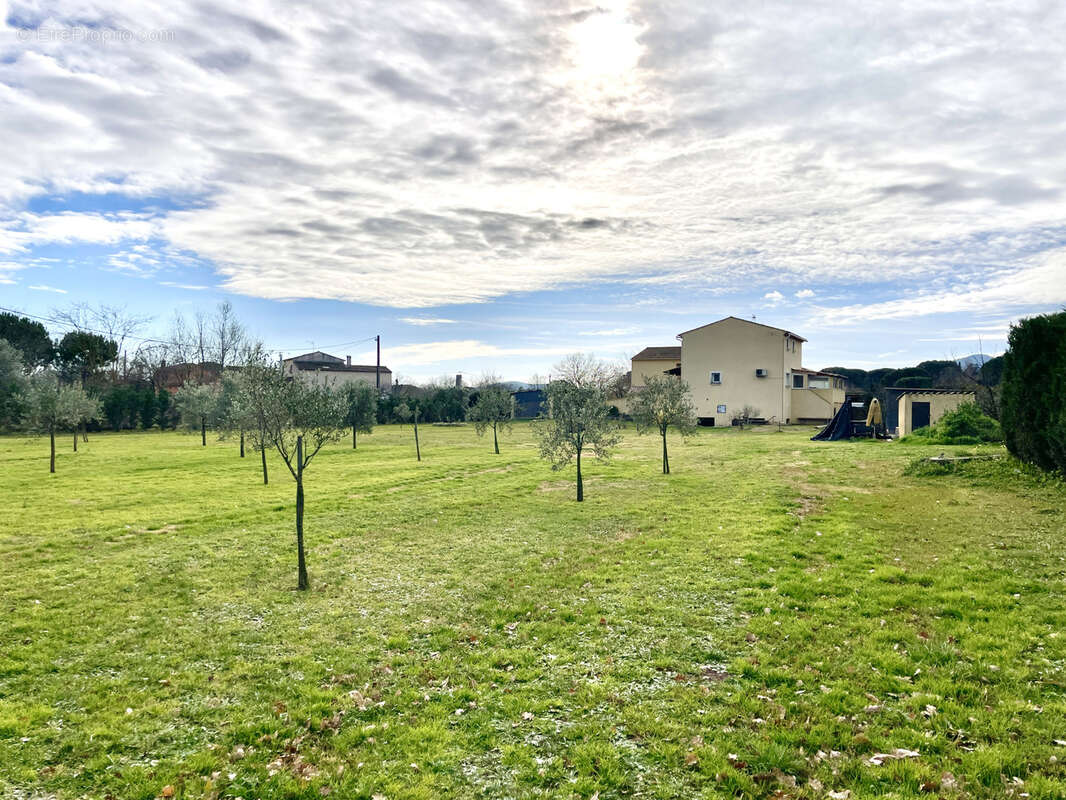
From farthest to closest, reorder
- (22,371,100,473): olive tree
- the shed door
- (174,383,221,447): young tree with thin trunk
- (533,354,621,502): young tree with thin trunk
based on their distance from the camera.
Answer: (174,383,221,447): young tree with thin trunk < the shed door < (22,371,100,473): olive tree < (533,354,621,502): young tree with thin trunk

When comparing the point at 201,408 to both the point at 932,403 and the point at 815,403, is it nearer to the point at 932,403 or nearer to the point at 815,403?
the point at 932,403

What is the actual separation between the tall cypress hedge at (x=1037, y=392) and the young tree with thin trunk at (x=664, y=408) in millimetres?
11303

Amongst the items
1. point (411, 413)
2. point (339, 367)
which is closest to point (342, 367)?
point (339, 367)

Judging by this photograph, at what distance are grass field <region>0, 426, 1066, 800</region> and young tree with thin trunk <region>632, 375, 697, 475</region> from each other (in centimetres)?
905

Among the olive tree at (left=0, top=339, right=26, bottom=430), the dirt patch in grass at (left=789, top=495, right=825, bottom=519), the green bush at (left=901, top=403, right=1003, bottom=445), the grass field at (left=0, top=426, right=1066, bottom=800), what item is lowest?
the grass field at (left=0, top=426, right=1066, bottom=800)

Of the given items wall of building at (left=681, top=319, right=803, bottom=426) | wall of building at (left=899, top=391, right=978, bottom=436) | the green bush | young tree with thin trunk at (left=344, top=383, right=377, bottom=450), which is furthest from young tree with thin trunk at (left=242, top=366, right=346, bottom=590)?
wall of building at (left=681, top=319, right=803, bottom=426)

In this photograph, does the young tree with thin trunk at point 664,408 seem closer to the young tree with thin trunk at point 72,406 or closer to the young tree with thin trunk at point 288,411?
the young tree with thin trunk at point 288,411

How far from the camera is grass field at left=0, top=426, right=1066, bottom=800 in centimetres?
565

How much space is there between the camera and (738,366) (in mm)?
57656

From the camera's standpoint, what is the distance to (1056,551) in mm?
11609

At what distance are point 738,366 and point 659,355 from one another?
16.9 meters

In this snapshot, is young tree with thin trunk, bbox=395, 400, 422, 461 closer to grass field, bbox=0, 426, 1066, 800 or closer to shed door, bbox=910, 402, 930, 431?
grass field, bbox=0, 426, 1066, 800

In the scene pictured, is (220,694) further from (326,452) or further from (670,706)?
(326,452)

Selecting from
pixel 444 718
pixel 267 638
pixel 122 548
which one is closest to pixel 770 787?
pixel 444 718
